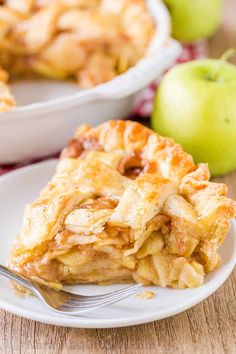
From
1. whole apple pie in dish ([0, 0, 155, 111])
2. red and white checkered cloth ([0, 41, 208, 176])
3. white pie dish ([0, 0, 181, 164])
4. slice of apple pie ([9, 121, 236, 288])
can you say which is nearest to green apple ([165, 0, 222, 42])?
red and white checkered cloth ([0, 41, 208, 176])

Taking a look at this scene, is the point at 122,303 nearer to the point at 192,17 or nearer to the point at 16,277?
the point at 16,277

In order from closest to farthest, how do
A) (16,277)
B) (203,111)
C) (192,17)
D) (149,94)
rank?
1. (16,277)
2. (203,111)
3. (149,94)
4. (192,17)

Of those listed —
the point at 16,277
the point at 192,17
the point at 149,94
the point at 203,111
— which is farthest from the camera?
the point at 192,17

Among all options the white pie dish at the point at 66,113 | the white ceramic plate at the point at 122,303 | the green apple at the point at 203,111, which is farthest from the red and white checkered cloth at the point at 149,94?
the white ceramic plate at the point at 122,303

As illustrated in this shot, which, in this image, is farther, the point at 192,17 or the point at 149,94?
the point at 192,17

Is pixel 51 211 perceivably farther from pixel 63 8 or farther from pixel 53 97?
pixel 63 8

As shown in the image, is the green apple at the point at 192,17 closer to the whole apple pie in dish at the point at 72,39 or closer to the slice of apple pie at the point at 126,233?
the whole apple pie in dish at the point at 72,39

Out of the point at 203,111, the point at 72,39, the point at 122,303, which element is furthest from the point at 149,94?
the point at 122,303
